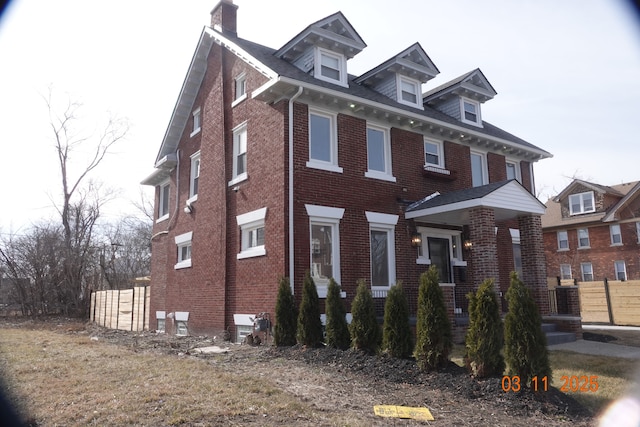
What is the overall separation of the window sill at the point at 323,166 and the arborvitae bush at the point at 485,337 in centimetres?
570

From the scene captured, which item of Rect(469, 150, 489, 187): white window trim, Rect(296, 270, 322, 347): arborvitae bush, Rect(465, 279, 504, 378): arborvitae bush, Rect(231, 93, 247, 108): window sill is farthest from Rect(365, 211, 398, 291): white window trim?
Rect(465, 279, 504, 378): arborvitae bush

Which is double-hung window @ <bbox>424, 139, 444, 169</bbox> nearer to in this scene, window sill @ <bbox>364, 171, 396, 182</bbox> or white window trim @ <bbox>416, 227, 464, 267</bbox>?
window sill @ <bbox>364, 171, 396, 182</bbox>

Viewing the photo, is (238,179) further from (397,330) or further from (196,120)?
(397,330)

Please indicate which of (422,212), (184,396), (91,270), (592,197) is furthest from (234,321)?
(592,197)

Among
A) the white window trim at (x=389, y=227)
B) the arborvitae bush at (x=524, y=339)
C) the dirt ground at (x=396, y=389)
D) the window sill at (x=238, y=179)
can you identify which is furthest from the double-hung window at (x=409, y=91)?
the arborvitae bush at (x=524, y=339)

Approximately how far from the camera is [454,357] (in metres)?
9.12

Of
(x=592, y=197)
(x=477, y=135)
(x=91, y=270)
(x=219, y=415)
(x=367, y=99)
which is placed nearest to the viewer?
(x=219, y=415)

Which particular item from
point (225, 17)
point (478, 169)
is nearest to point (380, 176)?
point (478, 169)

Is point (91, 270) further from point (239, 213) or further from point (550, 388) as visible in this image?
point (550, 388)

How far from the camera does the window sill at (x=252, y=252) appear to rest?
38.4ft

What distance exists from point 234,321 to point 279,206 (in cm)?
347

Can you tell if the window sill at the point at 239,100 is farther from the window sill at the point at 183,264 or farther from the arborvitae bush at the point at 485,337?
the arborvitae bush at the point at 485,337

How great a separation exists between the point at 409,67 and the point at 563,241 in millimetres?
23878

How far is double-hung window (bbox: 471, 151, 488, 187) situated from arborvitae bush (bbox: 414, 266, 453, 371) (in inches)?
345
